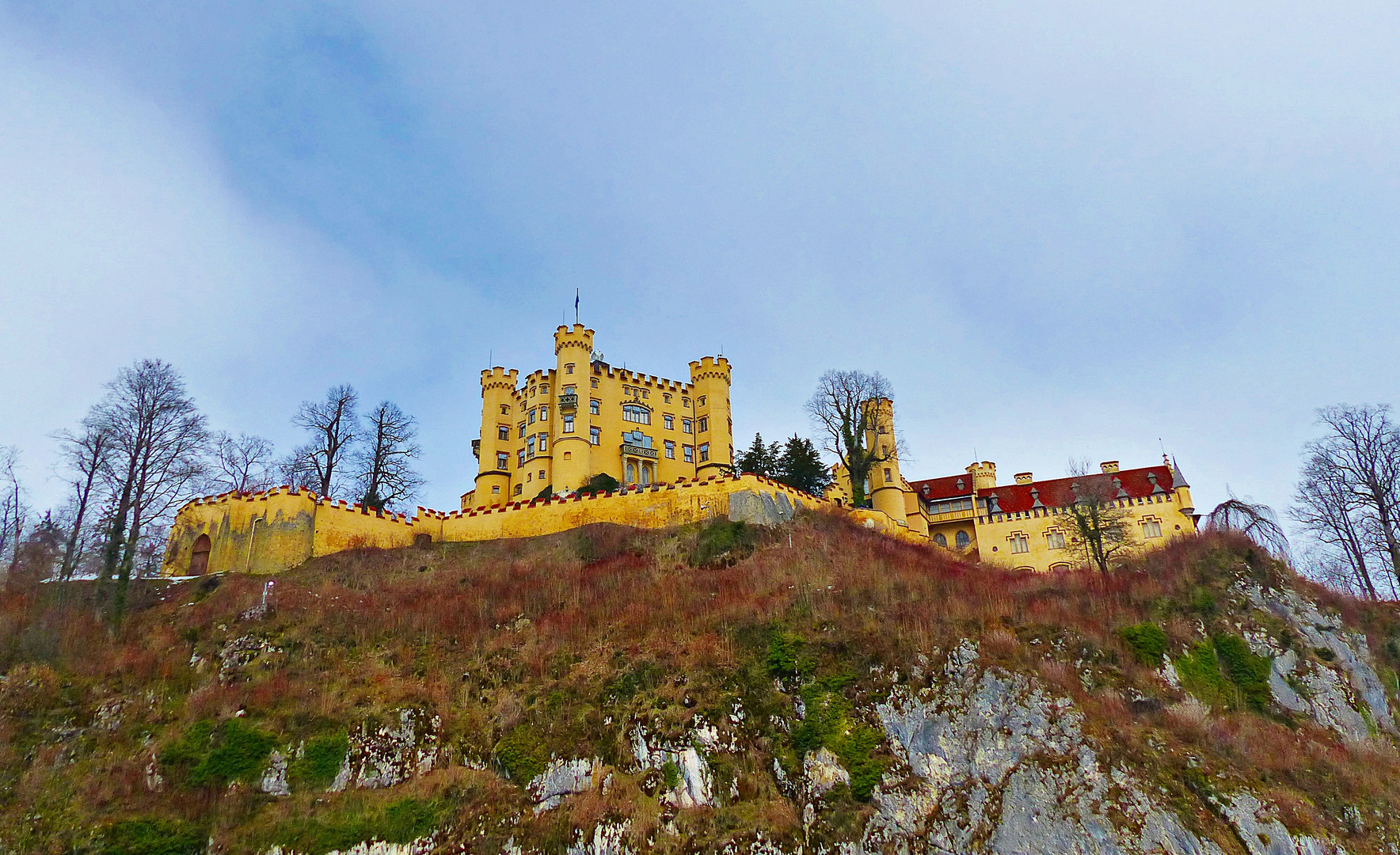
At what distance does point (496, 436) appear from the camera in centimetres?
5544

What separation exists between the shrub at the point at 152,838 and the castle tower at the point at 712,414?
3598cm

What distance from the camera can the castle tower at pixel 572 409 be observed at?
5006 cm

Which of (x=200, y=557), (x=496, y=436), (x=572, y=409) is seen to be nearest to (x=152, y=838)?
(x=200, y=557)

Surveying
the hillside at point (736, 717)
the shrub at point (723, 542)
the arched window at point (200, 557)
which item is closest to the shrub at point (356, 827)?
the hillside at point (736, 717)

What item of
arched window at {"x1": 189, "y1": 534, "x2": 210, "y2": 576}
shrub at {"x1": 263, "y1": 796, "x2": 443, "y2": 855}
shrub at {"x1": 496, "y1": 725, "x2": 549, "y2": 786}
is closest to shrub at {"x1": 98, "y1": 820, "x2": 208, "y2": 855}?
shrub at {"x1": 263, "y1": 796, "x2": 443, "y2": 855}

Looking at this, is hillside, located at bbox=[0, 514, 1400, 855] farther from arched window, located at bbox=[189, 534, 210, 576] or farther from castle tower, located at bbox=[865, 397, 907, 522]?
castle tower, located at bbox=[865, 397, 907, 522]

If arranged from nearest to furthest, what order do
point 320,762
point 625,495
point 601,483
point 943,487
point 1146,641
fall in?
point 320,762, point 1146,641, point 625,495, point 601,483, point 943,487

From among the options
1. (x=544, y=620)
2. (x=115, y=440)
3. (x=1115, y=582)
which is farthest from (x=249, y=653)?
(x=1115, y=582)

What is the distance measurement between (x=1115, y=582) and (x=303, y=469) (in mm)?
44436

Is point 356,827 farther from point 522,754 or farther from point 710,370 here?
point 710,370

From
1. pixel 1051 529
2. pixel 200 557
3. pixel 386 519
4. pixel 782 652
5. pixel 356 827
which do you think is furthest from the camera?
pixel 1051 529

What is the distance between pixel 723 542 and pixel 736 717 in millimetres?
13728

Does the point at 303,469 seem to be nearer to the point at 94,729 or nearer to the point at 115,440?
the point at 115,440

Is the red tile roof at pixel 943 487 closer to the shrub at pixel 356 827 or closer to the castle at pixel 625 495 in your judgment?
the castle at pixel 625 495
